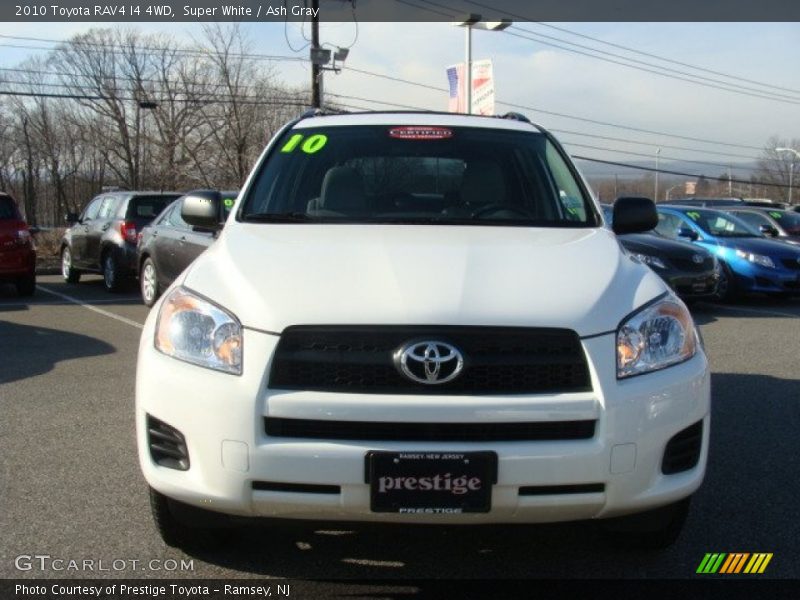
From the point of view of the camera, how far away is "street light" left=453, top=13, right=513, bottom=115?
69.9ft

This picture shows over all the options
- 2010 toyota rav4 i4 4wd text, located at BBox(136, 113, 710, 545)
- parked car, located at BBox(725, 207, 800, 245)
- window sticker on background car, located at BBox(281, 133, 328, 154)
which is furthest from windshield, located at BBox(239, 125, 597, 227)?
parked car, located at BBox(725, 207, 800, 245)

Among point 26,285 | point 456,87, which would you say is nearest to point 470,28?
A: point 456,87

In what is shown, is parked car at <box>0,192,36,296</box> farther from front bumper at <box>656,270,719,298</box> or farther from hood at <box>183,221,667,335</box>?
hood at <box>183,221,667,335</box>

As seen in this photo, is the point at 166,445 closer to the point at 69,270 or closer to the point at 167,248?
the point at 167,248

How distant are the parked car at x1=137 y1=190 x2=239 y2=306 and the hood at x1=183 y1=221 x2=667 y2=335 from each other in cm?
665

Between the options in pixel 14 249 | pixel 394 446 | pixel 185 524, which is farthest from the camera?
pixel 14 249

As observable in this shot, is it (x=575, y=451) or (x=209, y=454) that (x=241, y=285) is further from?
(x=575, y=451)

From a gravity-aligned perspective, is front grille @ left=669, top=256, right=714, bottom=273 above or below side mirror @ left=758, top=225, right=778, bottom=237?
above

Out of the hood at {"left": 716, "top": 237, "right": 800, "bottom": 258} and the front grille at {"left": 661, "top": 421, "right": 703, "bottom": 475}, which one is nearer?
the front grille at {"left": 661, "top": 421, "right": 703, "bottom": 475}

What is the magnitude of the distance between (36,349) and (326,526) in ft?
19.2

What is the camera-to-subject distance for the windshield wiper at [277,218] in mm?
3996

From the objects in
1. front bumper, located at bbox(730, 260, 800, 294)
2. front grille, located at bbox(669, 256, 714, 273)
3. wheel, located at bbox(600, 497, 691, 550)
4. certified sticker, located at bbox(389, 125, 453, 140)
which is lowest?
front bumper, located at bbox(730, 260, 800, 294)

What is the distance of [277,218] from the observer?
159 inches

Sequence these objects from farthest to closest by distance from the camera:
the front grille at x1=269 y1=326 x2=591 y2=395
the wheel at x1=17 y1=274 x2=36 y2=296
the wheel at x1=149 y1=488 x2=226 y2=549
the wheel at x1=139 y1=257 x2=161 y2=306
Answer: the wheel at x1=17 y1=274 x2=36 y2=296, the wheel at x1=139 y1=257 x2=161 y2=306, the wheel at x1=149 y1=488 x2=226 y2=549, the front grille at x1=269 y1=326 x2=591 y2=395
